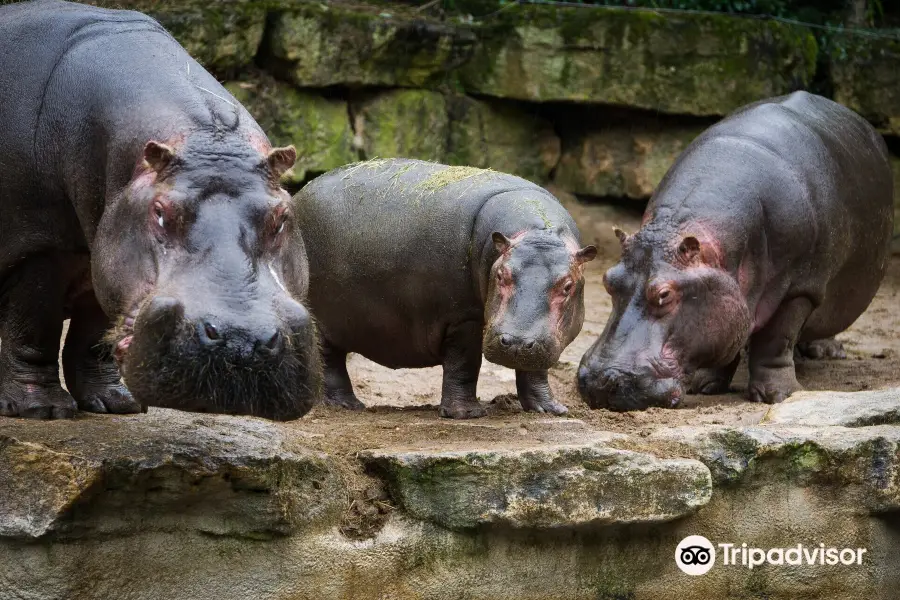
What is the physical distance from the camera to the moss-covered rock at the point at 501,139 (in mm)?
12109

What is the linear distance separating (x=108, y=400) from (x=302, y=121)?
227 inches

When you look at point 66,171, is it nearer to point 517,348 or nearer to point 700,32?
point 517,348

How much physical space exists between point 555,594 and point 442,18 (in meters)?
7.93

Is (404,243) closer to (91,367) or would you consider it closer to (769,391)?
(91,367)

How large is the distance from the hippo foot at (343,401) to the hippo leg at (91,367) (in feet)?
5.50

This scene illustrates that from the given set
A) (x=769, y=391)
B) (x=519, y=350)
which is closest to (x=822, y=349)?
(x=769, y=391)

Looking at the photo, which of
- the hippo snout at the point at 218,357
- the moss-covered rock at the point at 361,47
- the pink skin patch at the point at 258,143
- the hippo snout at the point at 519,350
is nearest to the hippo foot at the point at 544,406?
the hippo snout at the point at 519,350

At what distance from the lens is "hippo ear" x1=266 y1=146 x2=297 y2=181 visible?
15.1 feet

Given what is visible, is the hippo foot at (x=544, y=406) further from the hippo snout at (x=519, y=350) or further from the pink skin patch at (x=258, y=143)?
the pink skin patch at (x=258, y=143)

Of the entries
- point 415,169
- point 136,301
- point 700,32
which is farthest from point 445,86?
point 136,301

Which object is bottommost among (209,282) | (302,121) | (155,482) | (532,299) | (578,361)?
(578,361)

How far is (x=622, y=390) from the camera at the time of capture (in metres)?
6.93

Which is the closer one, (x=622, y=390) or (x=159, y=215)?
(x=159, y=215)

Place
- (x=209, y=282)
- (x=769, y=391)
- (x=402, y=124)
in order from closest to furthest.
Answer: (x=209, y=282)
(x=769, y=391)
(x=402, y=124)
